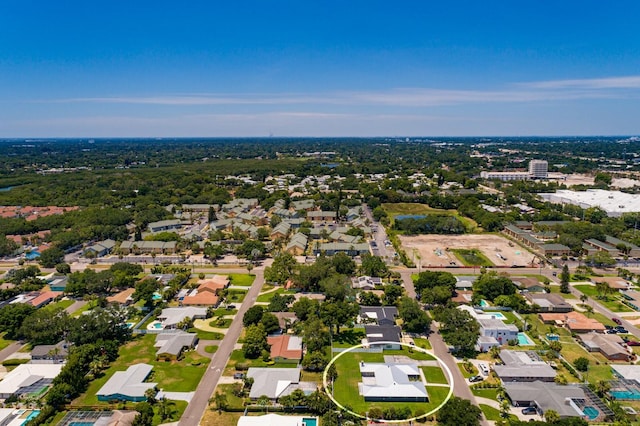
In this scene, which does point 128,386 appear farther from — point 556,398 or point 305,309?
point 556,398

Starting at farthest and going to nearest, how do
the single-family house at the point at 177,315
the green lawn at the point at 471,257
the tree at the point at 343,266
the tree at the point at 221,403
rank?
the green lawn at the point at 471,257 < the tree at the point at 343,266 < the single-family house at the point at 177,315 < the tree at the point at 221,403

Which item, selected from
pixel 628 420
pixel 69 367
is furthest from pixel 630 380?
pixel 69 367

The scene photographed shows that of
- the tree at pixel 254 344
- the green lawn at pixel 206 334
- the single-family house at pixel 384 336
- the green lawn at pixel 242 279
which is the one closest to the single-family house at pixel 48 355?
the green lawn at pixel 206 334

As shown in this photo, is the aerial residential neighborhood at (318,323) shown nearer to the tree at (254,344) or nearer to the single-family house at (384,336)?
the tree at (254,344)

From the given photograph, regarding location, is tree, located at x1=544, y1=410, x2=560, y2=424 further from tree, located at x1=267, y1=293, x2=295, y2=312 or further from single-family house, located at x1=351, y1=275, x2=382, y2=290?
tree, located at x1=267, y1=293, x2=295, y2=312

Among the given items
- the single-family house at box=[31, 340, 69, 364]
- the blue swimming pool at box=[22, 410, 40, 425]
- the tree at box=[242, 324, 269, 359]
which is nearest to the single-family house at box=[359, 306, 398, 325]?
the tree at box=[242, 324, 269, 359]

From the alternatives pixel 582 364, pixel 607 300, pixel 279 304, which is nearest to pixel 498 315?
pixel 582 364
